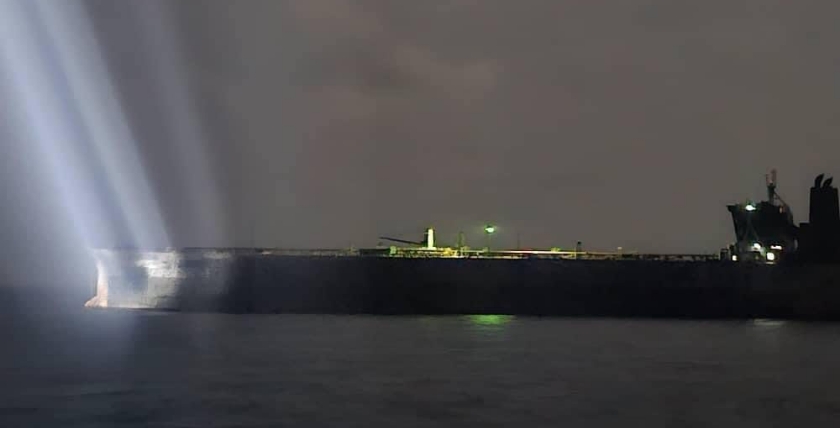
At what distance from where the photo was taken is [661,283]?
58469 millimetres

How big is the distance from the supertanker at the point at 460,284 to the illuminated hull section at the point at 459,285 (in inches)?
2.3

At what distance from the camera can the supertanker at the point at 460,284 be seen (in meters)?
57.1

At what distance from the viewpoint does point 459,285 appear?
57.3 metres

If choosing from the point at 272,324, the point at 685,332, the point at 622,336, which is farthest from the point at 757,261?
the point at 272,324

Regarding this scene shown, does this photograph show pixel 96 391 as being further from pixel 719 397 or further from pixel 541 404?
pixel 719 397

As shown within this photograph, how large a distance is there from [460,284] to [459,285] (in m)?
0.10

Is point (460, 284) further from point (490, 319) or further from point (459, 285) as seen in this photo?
point (490, 319)

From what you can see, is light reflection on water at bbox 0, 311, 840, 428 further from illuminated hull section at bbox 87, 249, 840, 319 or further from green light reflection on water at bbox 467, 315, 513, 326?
illuminated hull section at bbox 87, 249, 840, 319

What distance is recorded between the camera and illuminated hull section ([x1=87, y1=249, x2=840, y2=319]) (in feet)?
187

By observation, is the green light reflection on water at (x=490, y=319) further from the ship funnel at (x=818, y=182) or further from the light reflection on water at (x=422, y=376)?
the ship funnel at (x=818, y=182)

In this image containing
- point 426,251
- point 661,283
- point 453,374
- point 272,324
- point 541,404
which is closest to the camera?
point 541,404

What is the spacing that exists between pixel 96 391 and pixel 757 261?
1737 inches

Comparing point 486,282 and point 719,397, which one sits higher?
point 486,282

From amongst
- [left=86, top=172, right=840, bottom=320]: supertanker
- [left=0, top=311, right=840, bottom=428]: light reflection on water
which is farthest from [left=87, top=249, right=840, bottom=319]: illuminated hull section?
[left=0, top=311, right=840, bottom=428]: light reflection on water
